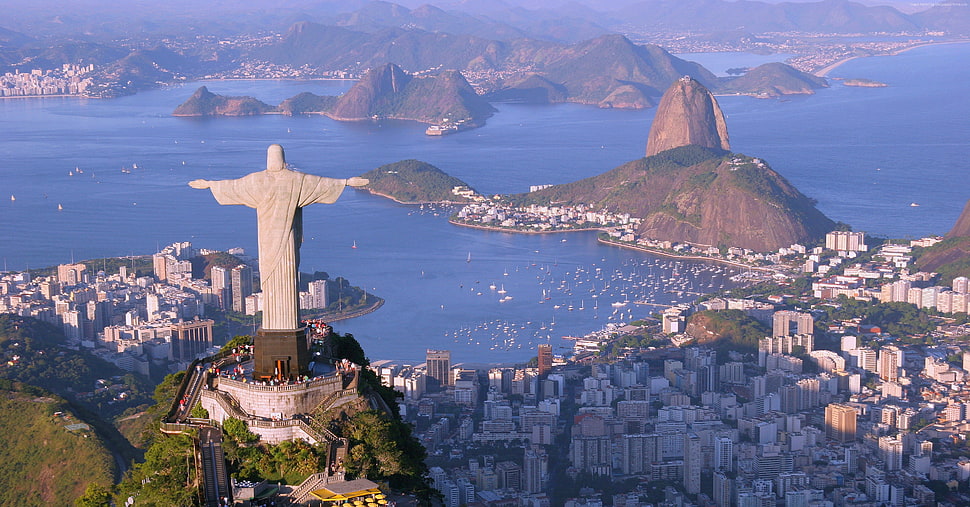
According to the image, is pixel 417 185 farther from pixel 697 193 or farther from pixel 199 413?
pixel 199 413

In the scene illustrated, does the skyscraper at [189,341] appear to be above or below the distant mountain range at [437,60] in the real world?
below

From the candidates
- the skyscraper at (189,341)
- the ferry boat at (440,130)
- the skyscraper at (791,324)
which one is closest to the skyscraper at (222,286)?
the skyscraper at (189,341)

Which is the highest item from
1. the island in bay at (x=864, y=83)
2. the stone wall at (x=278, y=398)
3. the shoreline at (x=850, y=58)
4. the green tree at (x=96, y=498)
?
the shoreline at (x=850, y=58)

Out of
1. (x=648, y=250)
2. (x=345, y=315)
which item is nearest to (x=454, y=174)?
(x=648, y=250)

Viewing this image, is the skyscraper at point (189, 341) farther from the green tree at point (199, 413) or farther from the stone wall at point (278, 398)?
the stone wall at point (278, 398)

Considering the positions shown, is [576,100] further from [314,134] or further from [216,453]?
[216,453]

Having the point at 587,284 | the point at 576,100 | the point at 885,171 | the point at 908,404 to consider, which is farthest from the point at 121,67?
the point at 908,404
